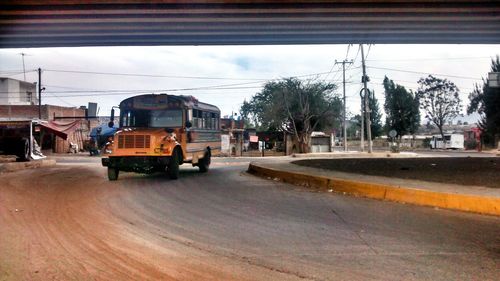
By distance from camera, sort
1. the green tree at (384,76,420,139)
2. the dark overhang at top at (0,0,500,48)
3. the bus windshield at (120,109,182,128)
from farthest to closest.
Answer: the green tree at (384,76,420,139)
the dark overhang at top at (0,0,500,48)
the bus windshield at (120,109,182,128)

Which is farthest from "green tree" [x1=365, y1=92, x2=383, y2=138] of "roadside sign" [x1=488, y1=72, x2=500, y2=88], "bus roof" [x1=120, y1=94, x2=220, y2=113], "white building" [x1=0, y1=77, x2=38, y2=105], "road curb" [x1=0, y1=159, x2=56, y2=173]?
"bus roof" [x1=120, y1=94, x2=220, y2=113]

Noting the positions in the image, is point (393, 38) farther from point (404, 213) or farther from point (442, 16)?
point (404, 213)

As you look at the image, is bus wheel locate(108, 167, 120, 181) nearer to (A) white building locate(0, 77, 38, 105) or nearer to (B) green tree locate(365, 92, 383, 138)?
(A) white building locate(0, 77, 38, 105)

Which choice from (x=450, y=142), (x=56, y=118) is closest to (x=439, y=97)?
(x=450, y=142)

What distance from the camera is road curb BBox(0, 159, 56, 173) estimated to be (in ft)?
69.2

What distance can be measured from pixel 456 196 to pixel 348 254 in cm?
472

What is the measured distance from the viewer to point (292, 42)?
23.6m

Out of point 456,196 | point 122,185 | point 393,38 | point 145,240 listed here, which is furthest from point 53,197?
point 393,38

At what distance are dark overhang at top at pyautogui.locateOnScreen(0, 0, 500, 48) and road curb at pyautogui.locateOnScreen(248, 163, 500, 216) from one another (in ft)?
20.8

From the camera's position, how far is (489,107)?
195ft

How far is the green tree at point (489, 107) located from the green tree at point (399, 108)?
11.9m

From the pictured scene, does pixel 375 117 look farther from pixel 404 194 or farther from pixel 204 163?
pixel 404 194

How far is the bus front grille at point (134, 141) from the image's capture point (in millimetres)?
15289

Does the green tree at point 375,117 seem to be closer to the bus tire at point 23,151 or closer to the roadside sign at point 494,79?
the roadside sign at point 494,79
